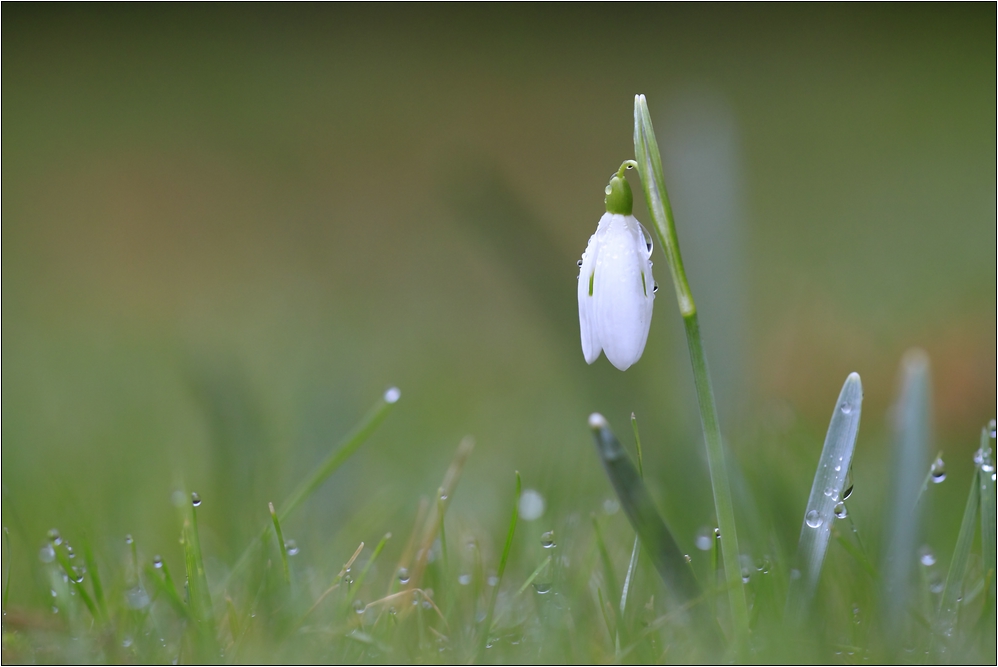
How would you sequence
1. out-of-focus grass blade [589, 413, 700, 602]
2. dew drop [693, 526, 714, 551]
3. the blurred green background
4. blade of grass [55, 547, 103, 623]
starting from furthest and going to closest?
the blurred green background → dew drop [693, 526, 714, 551] → blade of grass [55, 547, 103, 623] → out-of-focus grass blade [589, 413, 700, 602]

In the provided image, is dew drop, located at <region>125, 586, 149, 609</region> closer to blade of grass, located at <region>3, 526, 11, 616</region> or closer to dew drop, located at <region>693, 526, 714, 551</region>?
blade of grass, located at <region>3, 526, 11, 616</region>

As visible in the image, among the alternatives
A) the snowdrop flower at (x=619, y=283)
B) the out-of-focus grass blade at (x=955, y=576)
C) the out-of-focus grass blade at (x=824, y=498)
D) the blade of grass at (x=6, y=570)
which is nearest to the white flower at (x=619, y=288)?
the snowdrop flower at (x=619, y=283)

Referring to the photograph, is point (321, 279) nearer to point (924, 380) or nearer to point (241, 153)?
point (241, 153)

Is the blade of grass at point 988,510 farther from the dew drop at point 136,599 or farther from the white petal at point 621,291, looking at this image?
the dew drop at point 136,599

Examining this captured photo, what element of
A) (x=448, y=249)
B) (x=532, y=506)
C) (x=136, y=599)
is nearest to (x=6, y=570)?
(x=136, y=599)

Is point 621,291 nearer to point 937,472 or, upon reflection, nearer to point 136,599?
point 937,472

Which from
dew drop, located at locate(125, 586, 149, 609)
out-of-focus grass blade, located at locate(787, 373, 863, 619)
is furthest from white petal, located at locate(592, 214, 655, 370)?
dew drop, located at locate(125, 586, 149, 609)

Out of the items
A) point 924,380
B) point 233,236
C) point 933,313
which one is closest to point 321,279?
point 233,236
